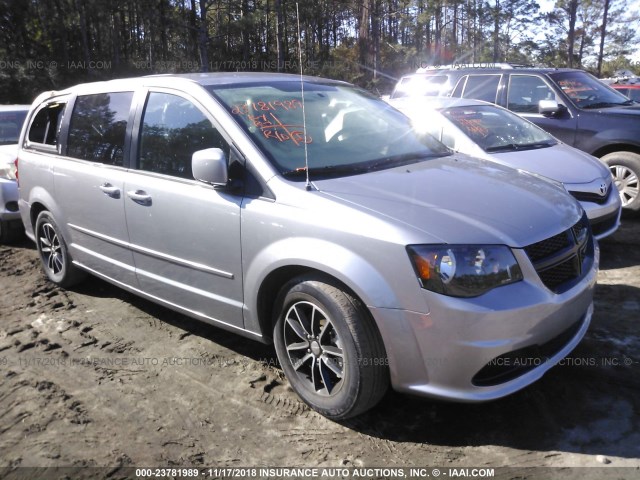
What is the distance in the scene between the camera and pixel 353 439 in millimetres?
→ 2846

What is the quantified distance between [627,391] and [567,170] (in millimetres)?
2907

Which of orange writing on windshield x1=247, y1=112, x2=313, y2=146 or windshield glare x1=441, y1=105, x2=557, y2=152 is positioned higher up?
orange writing on windshield x1=247, y1=112, x2=313, y2=146

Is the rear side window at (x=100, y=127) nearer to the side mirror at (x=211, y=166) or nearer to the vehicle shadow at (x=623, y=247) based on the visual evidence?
the side mirror at (x=211, y=166)

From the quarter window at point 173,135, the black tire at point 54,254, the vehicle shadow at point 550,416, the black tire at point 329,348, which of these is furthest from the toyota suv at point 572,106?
the black tire at point 54,254

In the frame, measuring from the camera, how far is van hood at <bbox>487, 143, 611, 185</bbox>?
5355 mm

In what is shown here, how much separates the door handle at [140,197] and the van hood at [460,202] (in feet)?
4.21

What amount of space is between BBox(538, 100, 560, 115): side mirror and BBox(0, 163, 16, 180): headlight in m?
6.68

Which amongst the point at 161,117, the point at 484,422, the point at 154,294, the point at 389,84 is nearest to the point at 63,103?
Answer: the point at 161,117

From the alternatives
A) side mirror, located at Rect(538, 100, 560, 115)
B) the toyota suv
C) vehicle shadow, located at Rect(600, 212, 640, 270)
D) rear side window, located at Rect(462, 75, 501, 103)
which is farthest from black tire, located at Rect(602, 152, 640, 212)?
rear side window, located at Rect(462, 75, 501, 103)

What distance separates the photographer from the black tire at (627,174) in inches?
262

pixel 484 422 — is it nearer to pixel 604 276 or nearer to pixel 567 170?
pixel 604 276

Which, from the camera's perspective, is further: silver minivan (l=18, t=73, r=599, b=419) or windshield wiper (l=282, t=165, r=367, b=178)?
windshield wiper (l=282, t=165, r=367, b=178)

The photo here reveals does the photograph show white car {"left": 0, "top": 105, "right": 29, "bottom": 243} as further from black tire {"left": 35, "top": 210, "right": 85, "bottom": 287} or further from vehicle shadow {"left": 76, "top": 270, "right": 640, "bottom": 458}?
vehicle shadow {"left": 76, "top": 270, "right": 640, "bottom": 458}

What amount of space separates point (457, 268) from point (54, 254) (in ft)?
13.4
